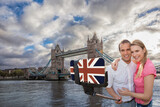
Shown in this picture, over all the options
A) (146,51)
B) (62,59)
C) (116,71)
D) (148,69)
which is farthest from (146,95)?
(62,59)

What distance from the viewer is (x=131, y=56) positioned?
156 cm

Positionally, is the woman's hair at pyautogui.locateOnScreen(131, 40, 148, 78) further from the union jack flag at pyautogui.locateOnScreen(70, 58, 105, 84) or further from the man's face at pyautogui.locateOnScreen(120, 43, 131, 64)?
the union jack flag at pyautogui.locateOnScreen(70, 58, 105, 84)

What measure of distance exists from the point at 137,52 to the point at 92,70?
1.90 ft

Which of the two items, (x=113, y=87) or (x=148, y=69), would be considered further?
(x=113, y=87)

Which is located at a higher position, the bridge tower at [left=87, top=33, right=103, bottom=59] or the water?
the bridge tower at [left=87, top=33, right=103, bottom=59]

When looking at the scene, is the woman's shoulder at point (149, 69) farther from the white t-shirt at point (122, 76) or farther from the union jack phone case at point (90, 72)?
the union jack phone case at point (90, 72)

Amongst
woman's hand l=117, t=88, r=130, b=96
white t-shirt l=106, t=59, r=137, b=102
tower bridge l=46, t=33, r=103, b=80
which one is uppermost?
tower bridge l=46, t=33, r=103, b=80

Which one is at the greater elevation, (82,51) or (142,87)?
(82,51)

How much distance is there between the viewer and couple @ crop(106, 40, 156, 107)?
1441 millimetres

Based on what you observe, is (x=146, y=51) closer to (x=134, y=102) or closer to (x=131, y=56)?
(x=131, y=56)

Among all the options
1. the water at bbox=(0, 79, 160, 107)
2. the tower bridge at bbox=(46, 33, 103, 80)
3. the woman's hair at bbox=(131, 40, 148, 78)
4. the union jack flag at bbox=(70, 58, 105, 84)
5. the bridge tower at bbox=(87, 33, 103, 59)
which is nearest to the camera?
the union jack flag at bbox=(70, 58, 105, 84)

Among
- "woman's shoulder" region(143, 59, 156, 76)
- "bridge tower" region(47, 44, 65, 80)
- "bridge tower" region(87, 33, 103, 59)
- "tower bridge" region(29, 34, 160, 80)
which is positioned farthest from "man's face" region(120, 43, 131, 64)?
"bridge tower" region(47, 44, 65, 80)

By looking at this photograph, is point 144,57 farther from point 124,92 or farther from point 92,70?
point 92,70

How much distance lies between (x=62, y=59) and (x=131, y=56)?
70.0 meters
